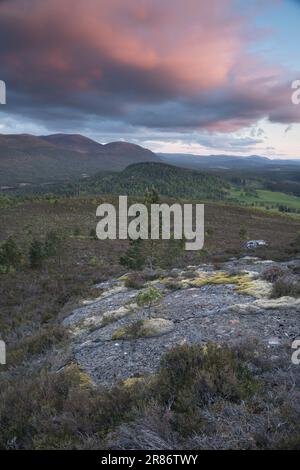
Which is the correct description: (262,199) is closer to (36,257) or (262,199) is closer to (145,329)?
(36,257)

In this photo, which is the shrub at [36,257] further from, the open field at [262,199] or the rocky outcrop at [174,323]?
the open field at [262,199]

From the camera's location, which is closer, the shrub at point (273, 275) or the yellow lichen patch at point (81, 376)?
the yellow lichen patch at point (81, 376)

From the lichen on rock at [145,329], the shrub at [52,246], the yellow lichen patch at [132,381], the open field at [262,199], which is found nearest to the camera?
the yellow lichen patch at [132,381]

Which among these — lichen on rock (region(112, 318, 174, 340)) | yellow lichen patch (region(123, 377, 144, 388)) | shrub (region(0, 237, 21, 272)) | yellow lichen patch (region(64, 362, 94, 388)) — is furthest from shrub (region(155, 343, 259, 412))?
shrub (region(0, 237, 21, 272))

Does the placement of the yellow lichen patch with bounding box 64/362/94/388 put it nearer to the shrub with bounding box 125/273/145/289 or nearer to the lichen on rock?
the lichen on rock

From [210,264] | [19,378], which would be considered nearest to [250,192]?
[210,264]

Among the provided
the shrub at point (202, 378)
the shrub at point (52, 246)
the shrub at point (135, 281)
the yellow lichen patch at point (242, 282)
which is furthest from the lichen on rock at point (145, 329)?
the shrub at point (52, 246)

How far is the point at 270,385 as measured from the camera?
597cm

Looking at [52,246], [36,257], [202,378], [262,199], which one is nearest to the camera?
[202,378]

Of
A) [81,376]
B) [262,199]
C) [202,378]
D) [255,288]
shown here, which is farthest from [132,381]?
[262,199]

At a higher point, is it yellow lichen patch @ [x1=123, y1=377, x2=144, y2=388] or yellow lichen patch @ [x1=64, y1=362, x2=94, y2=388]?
yellow lichen patch @ [x1=123, y1=377, x2=144, y2=388]
